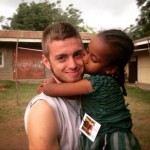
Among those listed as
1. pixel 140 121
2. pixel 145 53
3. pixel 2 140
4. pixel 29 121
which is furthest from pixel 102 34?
pixel 145 53

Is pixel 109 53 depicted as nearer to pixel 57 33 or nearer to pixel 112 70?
pixel 112 70

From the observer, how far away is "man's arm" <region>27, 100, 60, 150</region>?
5.02 ft

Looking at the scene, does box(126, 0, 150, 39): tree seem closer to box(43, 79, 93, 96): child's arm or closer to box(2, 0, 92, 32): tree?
box(2, 0, 92, 32): tree

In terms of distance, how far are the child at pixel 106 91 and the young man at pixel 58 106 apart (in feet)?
0.23

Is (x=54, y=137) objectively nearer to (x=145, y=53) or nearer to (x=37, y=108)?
(x=37, y=108)

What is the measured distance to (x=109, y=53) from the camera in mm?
1941

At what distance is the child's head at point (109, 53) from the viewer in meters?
1.94

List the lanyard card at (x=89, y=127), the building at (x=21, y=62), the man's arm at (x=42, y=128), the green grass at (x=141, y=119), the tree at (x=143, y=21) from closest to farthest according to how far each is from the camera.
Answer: the man's arm at (x=42, y=128), the lanyard card at (x=89, y=127), the green grass at (x=141, y=119), the building at (x=21, y=62), the tree at (x=143, y=21)

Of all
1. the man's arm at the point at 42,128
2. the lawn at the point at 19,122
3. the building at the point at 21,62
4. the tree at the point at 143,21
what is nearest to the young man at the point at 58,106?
the man's arm at the point at 42,128

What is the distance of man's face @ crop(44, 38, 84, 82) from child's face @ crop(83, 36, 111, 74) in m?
0.06

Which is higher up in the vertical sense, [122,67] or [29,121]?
[122,67]

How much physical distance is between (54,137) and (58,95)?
0.33 meters

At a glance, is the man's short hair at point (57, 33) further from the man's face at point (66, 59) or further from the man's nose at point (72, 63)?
the man's nose at point (72, 63)

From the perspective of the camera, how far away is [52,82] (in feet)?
6.83
